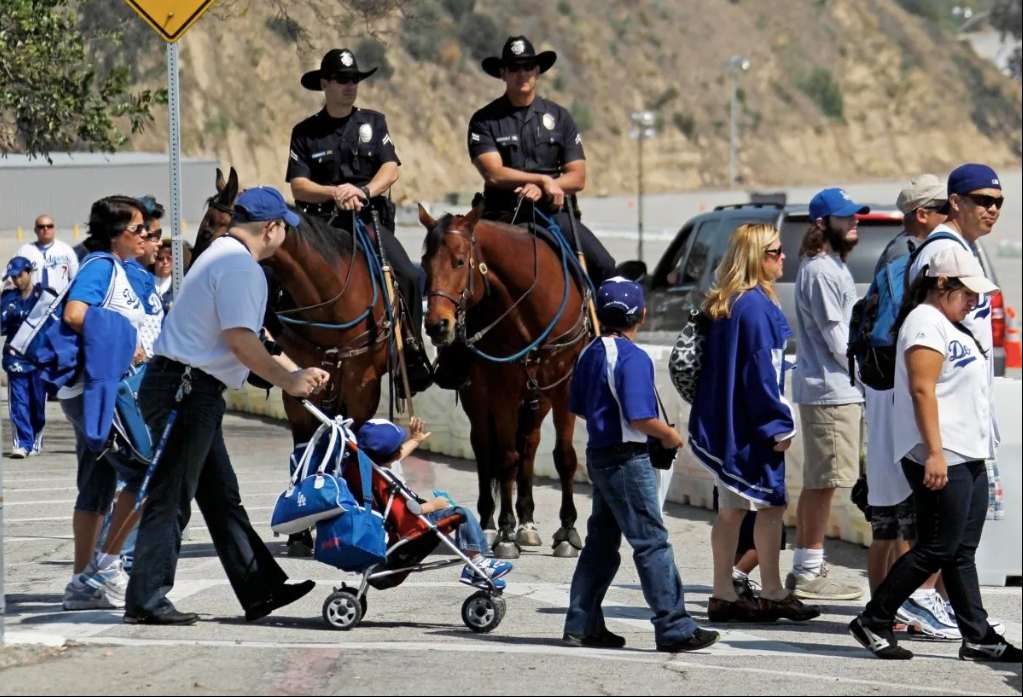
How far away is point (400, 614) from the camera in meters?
8.96

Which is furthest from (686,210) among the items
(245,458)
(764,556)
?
(764,556)

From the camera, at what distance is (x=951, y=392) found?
8023 mm

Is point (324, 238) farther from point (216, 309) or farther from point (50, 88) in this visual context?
point (50, 88)

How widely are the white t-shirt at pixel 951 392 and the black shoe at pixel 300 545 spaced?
402 centimetres

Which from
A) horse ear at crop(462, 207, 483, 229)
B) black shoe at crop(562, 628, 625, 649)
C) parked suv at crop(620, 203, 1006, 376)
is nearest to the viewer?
black shoe at crop(562, 628, 625, 649)

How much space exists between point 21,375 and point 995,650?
201 inches

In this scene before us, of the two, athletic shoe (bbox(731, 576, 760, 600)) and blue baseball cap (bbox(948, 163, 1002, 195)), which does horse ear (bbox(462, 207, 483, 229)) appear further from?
blue baseball cap (bbox(948, 163, 1002, 195))

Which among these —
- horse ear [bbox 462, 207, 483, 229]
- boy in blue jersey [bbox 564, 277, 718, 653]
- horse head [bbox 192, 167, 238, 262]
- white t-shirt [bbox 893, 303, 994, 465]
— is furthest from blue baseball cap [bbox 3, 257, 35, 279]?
white t-shirt [bbox 893, 303, 994, 465]

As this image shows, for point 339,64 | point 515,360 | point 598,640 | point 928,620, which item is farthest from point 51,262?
point 928,620

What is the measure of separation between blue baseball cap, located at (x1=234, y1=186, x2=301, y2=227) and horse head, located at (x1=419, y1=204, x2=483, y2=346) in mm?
2420

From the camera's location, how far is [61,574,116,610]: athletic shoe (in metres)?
8.80

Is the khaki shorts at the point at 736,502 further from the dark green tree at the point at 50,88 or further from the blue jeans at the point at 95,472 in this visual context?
the dark green tree at the point at 50,88

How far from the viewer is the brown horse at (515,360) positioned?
1123 cm

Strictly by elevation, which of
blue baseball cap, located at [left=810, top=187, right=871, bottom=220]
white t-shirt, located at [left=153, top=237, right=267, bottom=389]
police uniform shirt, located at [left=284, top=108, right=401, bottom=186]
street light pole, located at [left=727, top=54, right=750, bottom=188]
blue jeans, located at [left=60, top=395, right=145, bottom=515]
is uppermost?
street light pole, located at [left=727, top=54, right=750, bottom=188]
